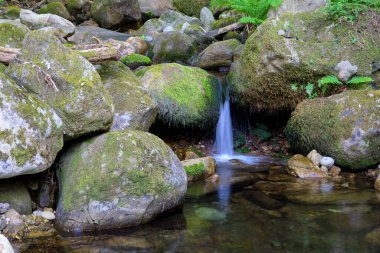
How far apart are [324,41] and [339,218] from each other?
4.08m

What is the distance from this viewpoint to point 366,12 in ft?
26.7

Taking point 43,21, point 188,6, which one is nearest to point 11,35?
point 43,21

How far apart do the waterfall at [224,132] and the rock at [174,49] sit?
1950 millimetres

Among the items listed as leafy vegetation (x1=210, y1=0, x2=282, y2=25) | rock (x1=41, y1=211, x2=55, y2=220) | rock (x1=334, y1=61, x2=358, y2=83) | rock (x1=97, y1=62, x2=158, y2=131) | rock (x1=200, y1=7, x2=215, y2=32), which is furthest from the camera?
rock (x1=200, y1=7, x2=215, y2=32)

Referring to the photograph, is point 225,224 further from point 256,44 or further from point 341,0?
point 341,0

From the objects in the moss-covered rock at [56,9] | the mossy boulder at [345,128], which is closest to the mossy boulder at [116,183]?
the mossy boulder at [345,128]

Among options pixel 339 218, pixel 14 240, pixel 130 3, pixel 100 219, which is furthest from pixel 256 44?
pixel 130 3

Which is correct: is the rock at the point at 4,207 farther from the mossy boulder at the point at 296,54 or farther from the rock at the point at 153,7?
the rock at the point at 153,7

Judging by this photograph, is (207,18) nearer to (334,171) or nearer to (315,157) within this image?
(315,157)

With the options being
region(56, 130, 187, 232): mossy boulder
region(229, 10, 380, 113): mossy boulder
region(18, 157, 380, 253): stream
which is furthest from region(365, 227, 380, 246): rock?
region(229, 10, 380, 113): mossy boulder

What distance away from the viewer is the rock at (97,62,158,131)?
6.26 metres

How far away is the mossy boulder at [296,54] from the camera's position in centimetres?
786

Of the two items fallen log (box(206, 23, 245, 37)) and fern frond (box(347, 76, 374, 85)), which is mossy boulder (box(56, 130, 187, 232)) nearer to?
fern frond (box(347, 76, 374, 85))

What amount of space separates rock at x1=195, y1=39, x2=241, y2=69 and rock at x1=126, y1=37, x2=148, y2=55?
1.77 m
